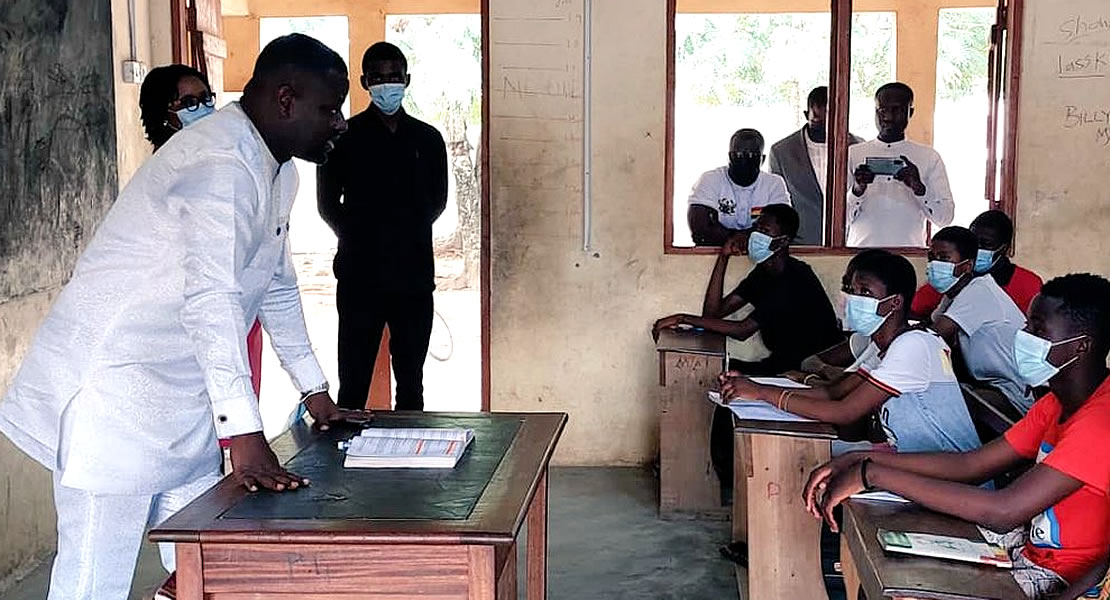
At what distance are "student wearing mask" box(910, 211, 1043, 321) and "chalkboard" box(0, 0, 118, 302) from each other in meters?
3.03

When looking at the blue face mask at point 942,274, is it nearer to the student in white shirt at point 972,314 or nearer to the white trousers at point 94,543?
the student in white shirt at point 972,314

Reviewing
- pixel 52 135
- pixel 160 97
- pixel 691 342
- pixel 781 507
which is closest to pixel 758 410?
pixel 781 507

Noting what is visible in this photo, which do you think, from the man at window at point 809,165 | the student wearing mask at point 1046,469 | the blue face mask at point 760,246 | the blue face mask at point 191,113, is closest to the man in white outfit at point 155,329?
the student wearing mask at point 1046,469

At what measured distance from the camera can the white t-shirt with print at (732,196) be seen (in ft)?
16.9

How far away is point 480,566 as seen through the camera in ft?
6.11

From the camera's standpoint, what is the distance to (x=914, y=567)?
1937mm

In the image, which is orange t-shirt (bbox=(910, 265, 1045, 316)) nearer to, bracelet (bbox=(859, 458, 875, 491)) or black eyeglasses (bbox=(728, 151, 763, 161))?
black eyeglasses (bbox=(728, 151, 763, 161))

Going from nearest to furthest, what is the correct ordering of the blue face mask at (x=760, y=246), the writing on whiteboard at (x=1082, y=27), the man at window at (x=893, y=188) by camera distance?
the blue face mask at (x=760, y=246) < the writing on whiteboard at (x=1082, y=27) < the man at window at (x=893, y=188)

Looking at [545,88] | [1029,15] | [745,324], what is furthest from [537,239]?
[1029,15]

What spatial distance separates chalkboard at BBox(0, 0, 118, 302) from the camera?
363 centimetres

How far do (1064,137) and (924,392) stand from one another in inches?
95.5

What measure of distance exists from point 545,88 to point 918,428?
2.53 meters

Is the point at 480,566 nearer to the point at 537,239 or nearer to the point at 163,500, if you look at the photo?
the point at 163,500

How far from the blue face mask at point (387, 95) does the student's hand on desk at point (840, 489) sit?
2.45 metres
